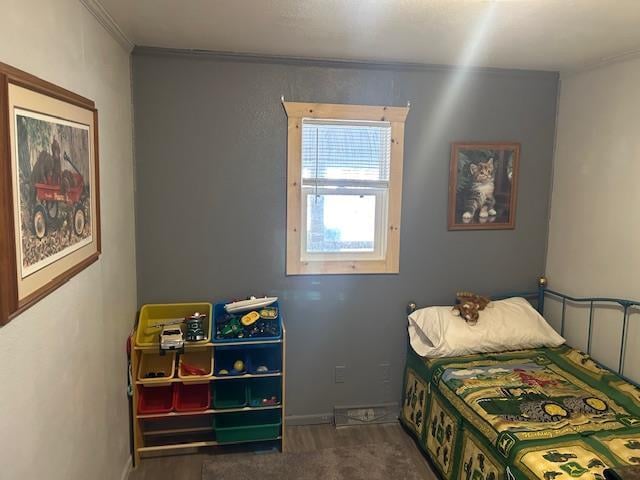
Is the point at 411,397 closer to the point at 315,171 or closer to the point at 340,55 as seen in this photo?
the point at 315,171

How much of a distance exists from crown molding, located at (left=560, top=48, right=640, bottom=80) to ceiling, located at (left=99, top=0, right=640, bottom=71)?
0.02m

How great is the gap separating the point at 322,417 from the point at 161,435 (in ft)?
3.44

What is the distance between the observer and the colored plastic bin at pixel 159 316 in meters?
2.98

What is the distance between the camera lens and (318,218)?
3.25m

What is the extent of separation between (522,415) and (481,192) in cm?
154

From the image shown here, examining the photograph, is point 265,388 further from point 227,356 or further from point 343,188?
point 343,188

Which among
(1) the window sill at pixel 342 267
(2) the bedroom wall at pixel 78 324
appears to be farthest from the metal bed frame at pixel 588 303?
(2) the bedroom wall at pixel 78 324

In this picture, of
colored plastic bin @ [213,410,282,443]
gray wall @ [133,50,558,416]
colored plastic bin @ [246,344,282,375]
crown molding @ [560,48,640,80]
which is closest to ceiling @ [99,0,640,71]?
crown molding @ [560,48,640,80]

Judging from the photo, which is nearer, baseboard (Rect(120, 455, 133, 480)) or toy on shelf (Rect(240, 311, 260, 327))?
baseboard (Rect(120, 455, 133, 480))

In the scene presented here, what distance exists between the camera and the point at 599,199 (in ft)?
10.1

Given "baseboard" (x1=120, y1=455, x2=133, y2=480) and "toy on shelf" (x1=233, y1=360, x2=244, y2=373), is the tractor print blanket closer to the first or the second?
"toy on shelf" (x1=233, y1=360, x2=244, y2=373)

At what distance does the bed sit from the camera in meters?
2.12

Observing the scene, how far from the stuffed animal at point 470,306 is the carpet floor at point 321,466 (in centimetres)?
93

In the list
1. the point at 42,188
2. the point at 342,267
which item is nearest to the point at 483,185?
the point at 342,267
